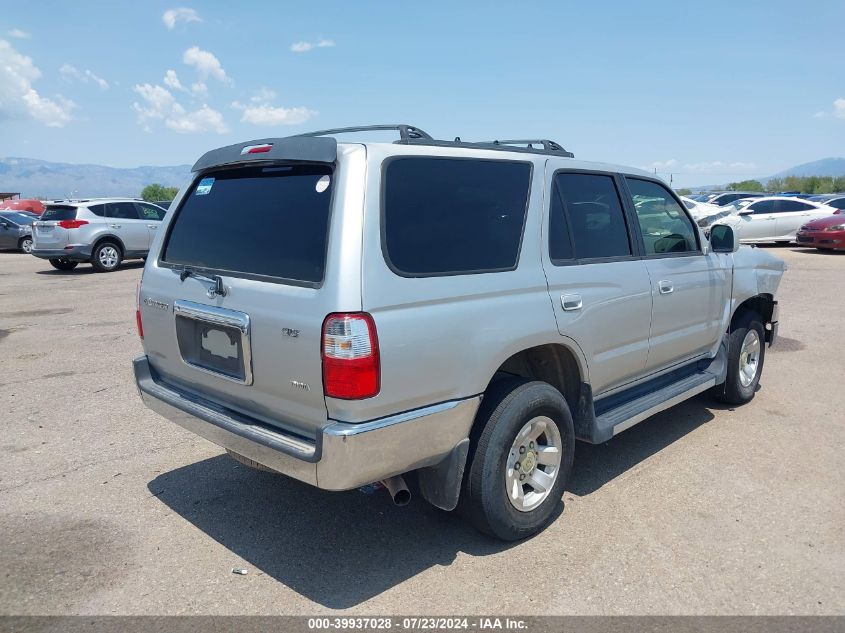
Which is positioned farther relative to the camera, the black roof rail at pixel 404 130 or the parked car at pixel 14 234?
the parked car at pixel 14 234

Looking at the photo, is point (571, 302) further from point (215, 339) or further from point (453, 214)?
point (215, 339)

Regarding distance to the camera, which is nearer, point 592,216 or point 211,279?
point 211,279

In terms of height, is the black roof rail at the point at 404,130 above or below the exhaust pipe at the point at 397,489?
above

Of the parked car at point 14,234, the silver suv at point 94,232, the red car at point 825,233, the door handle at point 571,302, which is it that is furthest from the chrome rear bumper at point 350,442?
the parked car at point 14,234

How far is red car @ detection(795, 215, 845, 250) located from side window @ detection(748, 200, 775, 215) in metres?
1.67

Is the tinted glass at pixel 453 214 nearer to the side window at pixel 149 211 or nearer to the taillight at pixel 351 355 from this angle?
the taillight at pixel 351 355

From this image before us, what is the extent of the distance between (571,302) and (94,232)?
1493 centimetres

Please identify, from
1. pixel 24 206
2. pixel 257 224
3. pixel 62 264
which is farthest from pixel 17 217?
pixel 257 224

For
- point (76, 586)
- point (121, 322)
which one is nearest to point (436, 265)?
point (76, 586)

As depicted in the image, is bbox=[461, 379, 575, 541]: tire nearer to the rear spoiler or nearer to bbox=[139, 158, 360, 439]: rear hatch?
bbox=[139, 158, 360, 439]: rear hatch

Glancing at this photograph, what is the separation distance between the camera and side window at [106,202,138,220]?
16.2m

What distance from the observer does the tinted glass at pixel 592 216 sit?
3.89m

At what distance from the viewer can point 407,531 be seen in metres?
3.69

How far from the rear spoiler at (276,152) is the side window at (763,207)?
20.8m
